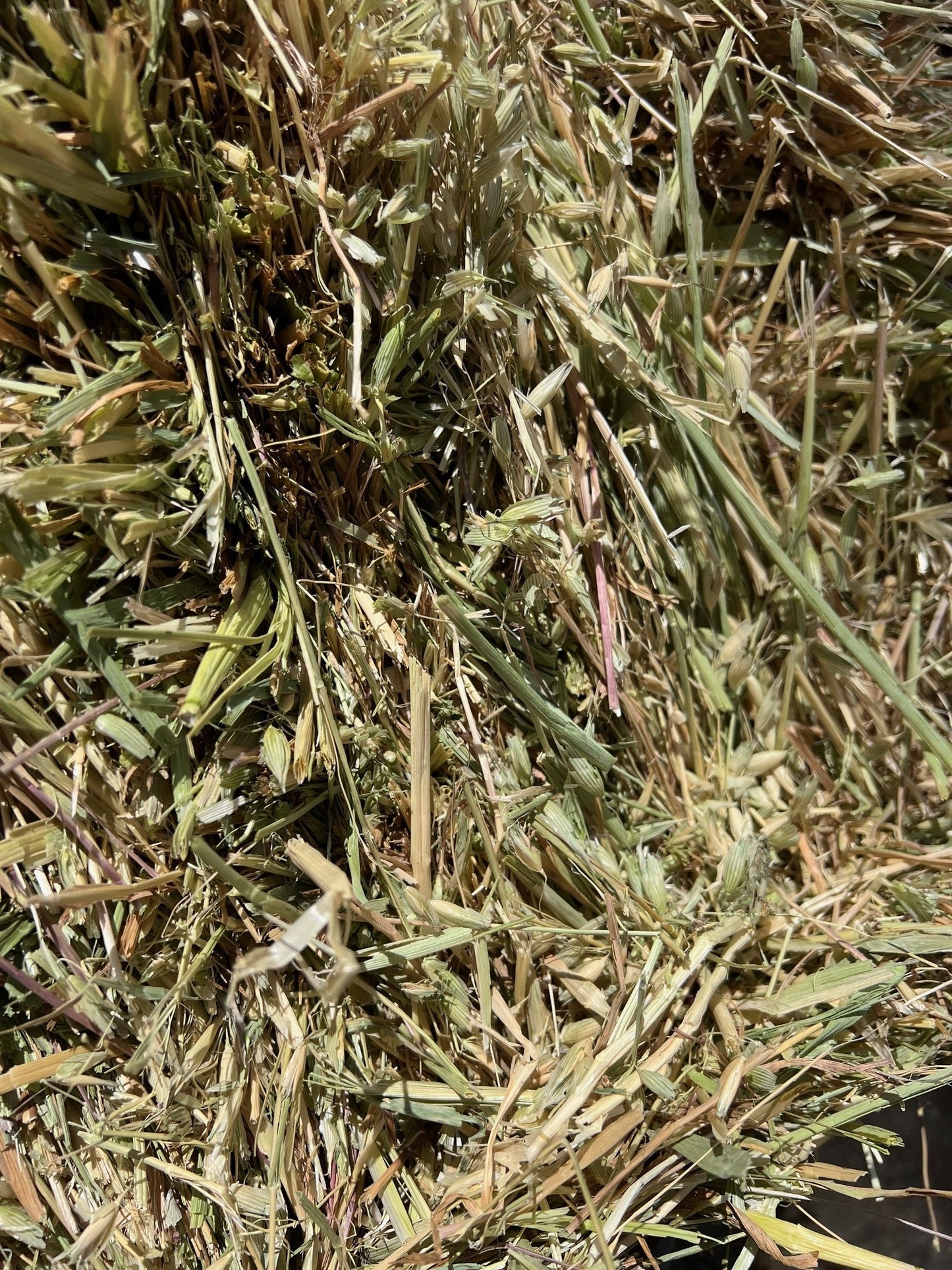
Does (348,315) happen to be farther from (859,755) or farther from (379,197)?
(859,755)

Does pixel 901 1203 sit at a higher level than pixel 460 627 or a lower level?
lower

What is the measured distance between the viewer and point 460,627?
0.71 metres

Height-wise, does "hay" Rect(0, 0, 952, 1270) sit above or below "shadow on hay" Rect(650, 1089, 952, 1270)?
above

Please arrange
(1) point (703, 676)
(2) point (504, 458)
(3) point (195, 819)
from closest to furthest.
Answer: (3) point (195, 819) < (2) point (504, 458) < (1) point (703, 676)

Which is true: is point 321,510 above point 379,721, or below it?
above

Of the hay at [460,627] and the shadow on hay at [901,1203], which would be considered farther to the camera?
the shadow on hay at [901,1203]

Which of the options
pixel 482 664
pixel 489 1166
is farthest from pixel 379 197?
pixel 489 1166

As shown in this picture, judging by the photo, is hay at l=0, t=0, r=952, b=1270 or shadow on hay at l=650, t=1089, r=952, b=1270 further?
shadow on hay at l=650, t=1089, r=952, b=1270

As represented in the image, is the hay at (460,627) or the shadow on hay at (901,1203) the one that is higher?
the hay at (460,627)

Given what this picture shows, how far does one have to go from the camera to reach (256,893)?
0.63 meters

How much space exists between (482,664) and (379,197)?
0.40m

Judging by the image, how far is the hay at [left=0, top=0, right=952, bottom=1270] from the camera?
0.61m

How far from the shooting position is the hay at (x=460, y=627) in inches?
24.0

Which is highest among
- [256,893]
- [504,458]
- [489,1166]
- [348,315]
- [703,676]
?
[348,315]
